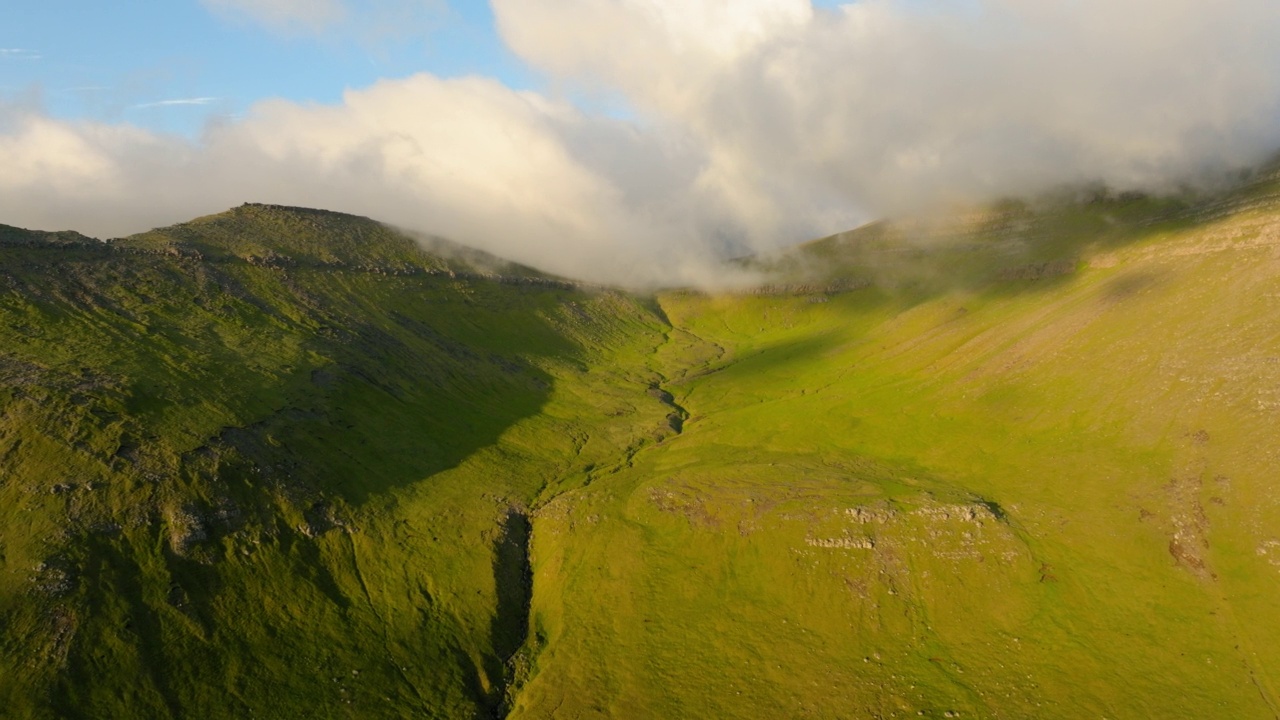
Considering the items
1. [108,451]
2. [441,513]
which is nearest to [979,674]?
[441,513]

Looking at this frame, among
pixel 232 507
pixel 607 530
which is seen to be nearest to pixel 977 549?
pixel 607 530

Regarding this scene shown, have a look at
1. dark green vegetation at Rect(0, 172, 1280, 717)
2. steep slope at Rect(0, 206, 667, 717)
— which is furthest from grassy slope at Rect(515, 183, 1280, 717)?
steep slope at Rect(0, 206, 667, 717)

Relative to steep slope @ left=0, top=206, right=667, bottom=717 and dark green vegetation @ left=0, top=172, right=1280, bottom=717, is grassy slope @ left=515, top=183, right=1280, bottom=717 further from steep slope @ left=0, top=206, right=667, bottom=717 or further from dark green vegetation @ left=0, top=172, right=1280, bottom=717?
steep slope @ left=0, top=206, right=667, bottom=717

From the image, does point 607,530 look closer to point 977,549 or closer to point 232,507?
point 232,507

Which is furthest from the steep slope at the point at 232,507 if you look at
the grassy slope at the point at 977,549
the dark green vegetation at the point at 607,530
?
the grassy slope at the point at 977,549

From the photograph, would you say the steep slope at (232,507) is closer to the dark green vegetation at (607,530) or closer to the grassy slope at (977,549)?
the dark green vegetation at (607,530)

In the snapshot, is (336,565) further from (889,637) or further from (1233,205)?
(1233,205)

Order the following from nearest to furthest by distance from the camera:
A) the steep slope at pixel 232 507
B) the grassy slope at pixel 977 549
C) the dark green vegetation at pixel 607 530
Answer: the steep slope at pixel 232 507, the dark green vegetation at pixel 607 530, the grassy slope at pixel 977 549
